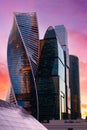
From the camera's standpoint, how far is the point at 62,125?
189375 mm

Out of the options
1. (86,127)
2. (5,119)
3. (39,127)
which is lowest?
(86,127)

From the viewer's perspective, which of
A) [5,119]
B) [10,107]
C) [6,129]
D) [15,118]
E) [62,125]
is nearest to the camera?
[6,129]

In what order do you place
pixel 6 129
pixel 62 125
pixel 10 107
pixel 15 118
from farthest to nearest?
pixel 62 125 < pixel 10 107 < pixel 15 118 < pixel 6 129

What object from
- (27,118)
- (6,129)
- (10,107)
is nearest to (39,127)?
(27,118)

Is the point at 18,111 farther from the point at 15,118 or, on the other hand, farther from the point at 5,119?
the point at 5,119

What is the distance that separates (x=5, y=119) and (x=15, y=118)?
15.3 feet

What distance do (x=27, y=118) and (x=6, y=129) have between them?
1331 cm

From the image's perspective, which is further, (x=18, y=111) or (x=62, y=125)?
(x=62, y=125)

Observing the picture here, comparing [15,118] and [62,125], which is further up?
[15,118]

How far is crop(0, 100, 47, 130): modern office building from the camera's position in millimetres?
47094

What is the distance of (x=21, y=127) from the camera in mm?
49781

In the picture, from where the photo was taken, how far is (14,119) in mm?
51969

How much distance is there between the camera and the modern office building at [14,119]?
155 ft

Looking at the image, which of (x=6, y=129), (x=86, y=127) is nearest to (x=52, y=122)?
(x=86, y=127)
